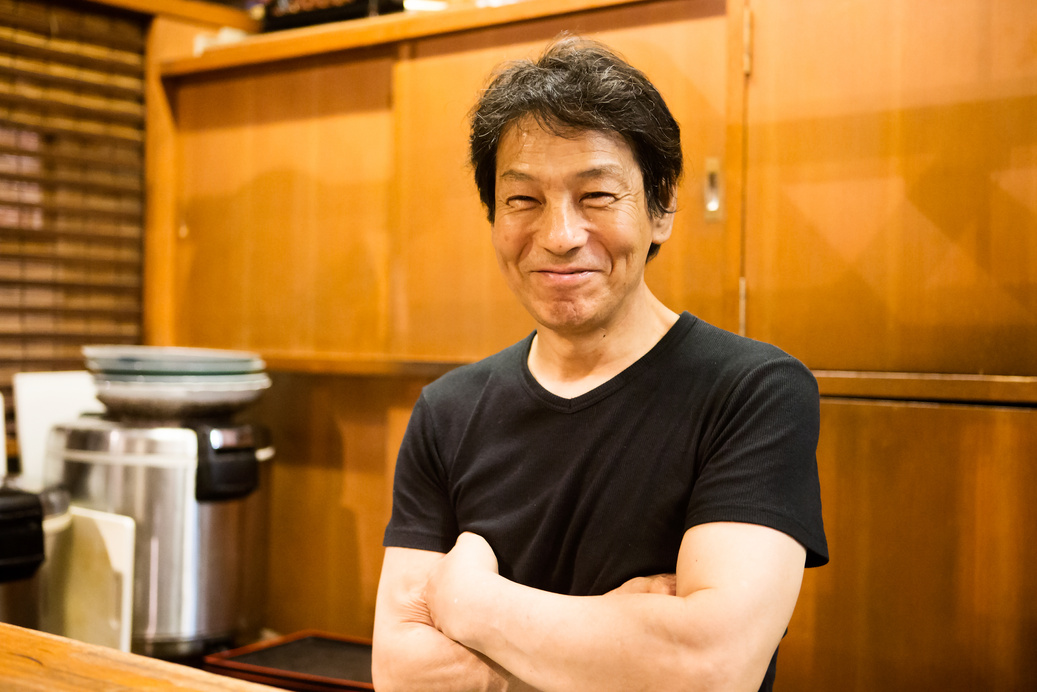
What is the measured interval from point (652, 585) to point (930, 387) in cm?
97

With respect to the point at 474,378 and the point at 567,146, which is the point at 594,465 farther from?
the point at 567,146

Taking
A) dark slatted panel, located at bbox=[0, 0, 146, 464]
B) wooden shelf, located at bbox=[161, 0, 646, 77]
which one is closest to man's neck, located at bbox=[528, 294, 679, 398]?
wooden shelf, located at bbox=[161, 0, 646, 77]

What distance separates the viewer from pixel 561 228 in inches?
44.8

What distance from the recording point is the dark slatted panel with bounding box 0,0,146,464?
96.1 inches

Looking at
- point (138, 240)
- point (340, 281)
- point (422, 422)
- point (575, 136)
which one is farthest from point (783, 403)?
point (138, 240)

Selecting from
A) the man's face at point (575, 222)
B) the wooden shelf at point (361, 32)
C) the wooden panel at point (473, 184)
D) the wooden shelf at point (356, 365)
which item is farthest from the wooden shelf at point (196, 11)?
the man's face at point (575, 222)

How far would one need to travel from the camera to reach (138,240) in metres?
2.77

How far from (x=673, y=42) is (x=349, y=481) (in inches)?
58.5

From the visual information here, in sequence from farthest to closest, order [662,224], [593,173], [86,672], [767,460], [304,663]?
[304,663] → [662,224] → [593,173] → [767,460] → [86,672]

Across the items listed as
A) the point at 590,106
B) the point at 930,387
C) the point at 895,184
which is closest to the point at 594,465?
the point at 590,106

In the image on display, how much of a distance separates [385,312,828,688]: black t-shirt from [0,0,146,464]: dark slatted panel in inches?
67.7

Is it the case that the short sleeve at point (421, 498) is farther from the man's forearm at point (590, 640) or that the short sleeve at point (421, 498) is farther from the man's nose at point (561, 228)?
the man's nose at point (561, 228)

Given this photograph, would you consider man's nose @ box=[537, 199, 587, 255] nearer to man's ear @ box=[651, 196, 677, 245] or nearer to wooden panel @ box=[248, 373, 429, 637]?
man's ear @ box=[651, 196, 677, 245]

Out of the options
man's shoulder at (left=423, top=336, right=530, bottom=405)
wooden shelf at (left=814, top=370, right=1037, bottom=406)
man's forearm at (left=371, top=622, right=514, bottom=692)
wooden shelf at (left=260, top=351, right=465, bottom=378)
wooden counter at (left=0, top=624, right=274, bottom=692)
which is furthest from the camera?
wooden shelf at (left=260, top=351, right=465, bottom=378)
